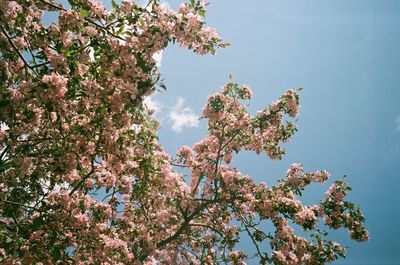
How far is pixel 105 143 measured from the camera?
580 centimetres

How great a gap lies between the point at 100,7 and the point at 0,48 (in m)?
2.49

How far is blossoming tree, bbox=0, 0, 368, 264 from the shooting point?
5.34m

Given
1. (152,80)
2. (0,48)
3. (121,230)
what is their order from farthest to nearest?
(121,230), (0,48), (152,80)

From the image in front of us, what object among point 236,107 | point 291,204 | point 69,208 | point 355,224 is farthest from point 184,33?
point 355,224

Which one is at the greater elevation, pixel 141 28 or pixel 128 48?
pixel 141 28

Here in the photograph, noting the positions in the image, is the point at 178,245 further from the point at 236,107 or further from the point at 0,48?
the point at 0,48

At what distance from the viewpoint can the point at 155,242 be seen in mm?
11570

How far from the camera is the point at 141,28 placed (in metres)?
5.46

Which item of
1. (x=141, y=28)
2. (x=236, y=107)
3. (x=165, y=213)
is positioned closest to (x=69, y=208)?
(x=141, y=28)

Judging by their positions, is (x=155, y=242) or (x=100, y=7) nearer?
(x=100, y=7)

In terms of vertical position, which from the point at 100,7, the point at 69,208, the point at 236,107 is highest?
the point at 236,107

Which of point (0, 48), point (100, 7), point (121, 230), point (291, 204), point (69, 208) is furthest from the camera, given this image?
point (121, 230)

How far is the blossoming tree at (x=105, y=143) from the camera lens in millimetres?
5344

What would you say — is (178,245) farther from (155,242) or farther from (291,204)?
(291,204)
